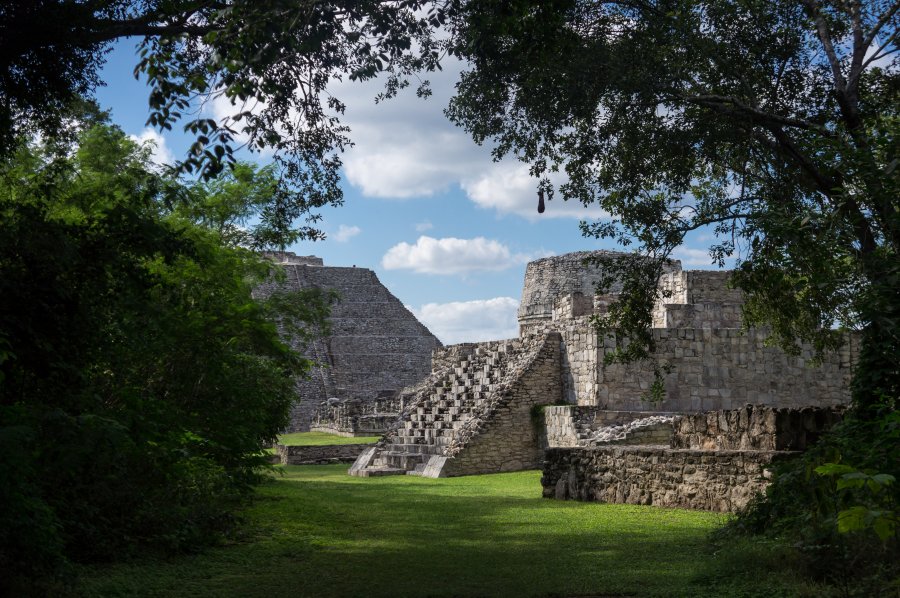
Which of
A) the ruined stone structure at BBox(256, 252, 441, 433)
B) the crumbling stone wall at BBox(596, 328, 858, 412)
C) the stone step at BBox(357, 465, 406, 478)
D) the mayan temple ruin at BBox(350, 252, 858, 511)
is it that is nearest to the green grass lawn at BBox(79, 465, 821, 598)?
the mayan temple ruin at BBox(350, 252, 858, 511)

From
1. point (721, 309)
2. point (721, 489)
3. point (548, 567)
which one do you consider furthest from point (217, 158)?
point (721, 309)

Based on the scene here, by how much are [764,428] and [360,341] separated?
48.2 meters

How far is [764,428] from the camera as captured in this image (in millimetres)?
10367

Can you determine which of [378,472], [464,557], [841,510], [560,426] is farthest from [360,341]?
[841,510]

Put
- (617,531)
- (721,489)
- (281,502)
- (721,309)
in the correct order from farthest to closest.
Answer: (721,309) → (281,502) → (721,489) → (617,531)

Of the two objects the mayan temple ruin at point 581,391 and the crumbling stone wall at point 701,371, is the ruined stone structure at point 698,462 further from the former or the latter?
the crumbling stone wall at point 701,371

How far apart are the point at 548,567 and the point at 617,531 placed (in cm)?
217

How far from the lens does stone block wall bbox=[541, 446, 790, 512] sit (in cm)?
1010

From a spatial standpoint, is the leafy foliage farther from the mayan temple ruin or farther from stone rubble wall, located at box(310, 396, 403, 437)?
stone rubble wall, located at box(310, 396, 403, 437)

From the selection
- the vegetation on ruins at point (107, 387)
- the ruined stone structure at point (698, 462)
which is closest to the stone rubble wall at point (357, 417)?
the ruined stone structure at point (698, 462)

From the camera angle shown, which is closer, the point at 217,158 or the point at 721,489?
the point at 217,158

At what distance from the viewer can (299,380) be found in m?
52.4

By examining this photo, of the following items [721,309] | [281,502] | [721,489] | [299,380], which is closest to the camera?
[721,489]

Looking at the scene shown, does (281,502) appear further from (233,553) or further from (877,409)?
(877,409)
